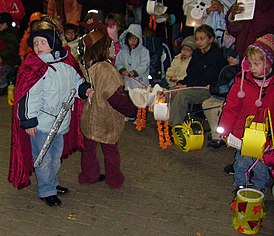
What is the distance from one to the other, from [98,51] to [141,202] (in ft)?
4.25

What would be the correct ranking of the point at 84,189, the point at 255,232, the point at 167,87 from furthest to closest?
the point at 167,87
the point at 84,189
the point at 255,232

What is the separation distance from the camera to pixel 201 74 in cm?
576

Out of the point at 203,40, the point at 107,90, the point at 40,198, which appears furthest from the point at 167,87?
the point at 40,198

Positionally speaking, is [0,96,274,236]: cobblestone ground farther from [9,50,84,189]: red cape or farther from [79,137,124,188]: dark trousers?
[9,50,84,189]: red cape

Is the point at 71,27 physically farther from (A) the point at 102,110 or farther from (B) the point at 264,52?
(B) the point at 264,52

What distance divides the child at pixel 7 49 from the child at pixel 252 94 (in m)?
4.53

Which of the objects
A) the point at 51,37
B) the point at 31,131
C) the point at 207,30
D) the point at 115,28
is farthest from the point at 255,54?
the point at 115,28

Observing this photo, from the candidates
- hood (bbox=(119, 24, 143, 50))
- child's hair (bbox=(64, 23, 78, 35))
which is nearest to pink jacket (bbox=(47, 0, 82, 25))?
child's hair (bbox=(64, 23, 78, 35))

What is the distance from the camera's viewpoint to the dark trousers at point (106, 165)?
441cm

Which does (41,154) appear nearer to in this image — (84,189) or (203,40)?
(84,189)

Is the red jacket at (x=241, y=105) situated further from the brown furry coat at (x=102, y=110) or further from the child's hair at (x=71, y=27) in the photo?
the child's hair at (x=71, y=27)

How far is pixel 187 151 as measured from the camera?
17.1 ft

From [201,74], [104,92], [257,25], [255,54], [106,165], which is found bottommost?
[106,165]

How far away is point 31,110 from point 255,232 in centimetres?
188
